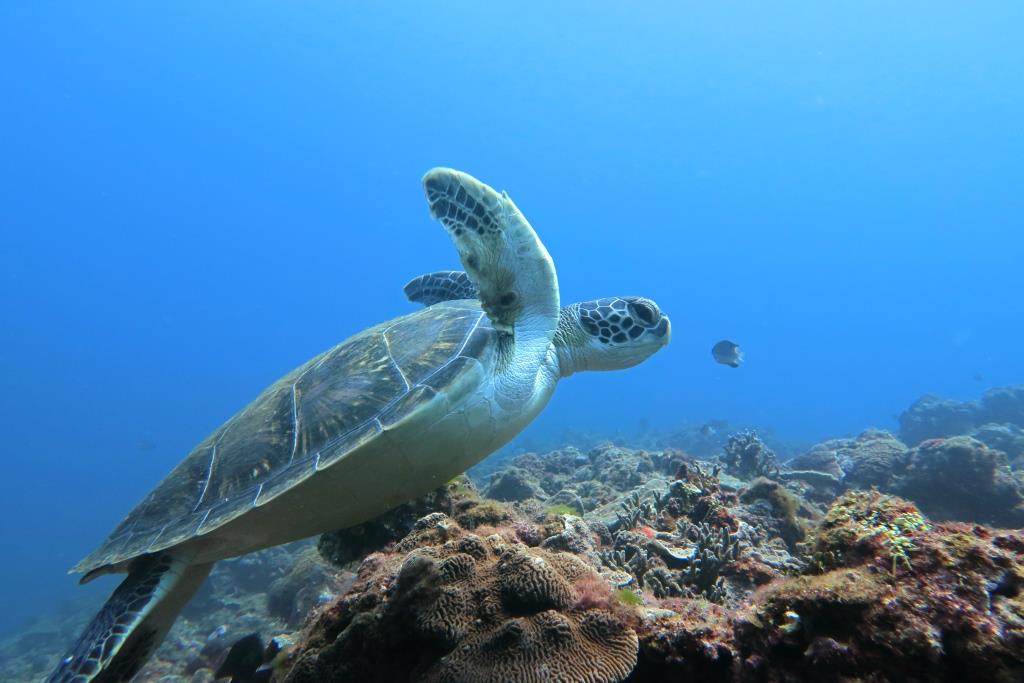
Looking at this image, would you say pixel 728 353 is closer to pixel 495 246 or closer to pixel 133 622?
pixel 495 246

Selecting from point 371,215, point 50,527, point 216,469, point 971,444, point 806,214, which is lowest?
point 50,527

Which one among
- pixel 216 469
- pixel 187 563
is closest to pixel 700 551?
pixel 216 469

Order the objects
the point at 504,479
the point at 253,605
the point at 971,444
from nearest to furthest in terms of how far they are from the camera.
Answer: the point at 971,444 < the point at 504,479 < the point at 253,605

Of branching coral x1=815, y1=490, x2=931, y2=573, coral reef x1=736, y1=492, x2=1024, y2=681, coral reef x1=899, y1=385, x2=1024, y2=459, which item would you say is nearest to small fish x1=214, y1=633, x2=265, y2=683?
coral reef x1=736, y1=492, x2=1024, y2=681

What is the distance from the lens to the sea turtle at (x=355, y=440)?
309cm

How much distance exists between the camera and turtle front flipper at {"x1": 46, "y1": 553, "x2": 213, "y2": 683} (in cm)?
300

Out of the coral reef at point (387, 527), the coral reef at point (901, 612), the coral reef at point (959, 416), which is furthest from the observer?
the coral reef at point (959, 416)

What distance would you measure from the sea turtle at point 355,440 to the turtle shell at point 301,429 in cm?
1

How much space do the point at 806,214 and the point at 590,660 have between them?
158m

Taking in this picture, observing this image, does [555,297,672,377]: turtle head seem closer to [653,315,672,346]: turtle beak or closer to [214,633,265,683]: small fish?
[653,315,672,346]: turtle beak

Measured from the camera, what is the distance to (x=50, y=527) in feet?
156

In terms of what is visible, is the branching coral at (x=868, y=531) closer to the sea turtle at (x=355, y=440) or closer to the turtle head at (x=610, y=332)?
the sea turtle at (x=355, y=440)

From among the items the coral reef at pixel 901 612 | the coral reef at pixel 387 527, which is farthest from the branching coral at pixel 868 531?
the coral reef at pixel 387 527

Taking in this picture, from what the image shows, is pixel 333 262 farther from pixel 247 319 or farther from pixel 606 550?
pixel 606 550
